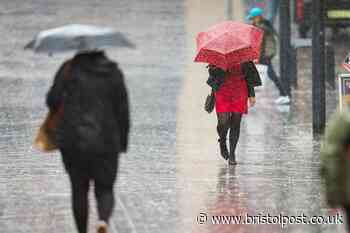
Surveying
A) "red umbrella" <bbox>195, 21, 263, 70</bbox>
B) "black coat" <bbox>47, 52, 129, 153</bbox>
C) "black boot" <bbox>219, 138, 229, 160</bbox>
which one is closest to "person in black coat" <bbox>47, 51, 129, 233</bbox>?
"black coat" <bbox>47, 52, 129, 153</bbox>

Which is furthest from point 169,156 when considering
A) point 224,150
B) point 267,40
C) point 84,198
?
point 84,198

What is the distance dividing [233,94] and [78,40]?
192 inches

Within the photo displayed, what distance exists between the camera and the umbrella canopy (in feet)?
32.1

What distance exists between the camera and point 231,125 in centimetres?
1466

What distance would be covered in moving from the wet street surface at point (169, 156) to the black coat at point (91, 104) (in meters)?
1.51

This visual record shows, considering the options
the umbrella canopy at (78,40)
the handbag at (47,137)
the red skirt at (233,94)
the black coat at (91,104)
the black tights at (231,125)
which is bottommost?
the black tights at (231,125)

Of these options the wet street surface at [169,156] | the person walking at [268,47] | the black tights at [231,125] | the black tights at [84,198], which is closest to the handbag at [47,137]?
the black tights at [84,198]

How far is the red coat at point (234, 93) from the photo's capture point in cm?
1453

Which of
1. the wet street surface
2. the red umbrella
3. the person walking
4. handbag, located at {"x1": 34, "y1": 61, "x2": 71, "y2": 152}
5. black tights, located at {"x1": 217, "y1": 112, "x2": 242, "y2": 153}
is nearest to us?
handbag, located at {"x1": 34, "y1": 61, "x2": 71, "y2": 152}

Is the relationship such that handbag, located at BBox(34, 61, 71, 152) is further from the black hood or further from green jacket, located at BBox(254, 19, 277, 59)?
green jacket, located at BBox(254, 19, 277, 59)

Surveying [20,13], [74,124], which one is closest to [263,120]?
[74,124]

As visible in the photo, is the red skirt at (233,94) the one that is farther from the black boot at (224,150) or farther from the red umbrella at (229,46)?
the black boot at (224,150)

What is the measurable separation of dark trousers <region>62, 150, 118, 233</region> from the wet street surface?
120 cm

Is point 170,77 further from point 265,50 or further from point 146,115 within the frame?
point 146,115
